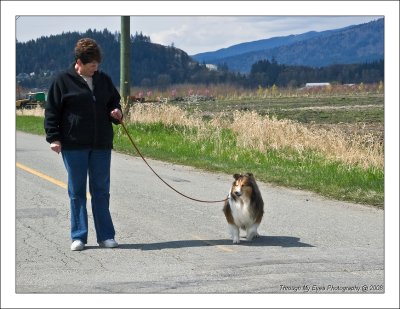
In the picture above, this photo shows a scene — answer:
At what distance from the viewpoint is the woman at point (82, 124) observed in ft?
30.8

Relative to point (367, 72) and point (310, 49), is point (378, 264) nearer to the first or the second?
point (367, 72)

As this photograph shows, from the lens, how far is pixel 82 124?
945 cm

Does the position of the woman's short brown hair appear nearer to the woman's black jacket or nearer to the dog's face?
the woman's black jacket

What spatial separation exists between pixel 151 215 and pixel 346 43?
76915 mm

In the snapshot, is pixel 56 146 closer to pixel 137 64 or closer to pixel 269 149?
pixel 269 149

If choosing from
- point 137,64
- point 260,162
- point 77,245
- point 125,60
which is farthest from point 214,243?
point 137,64

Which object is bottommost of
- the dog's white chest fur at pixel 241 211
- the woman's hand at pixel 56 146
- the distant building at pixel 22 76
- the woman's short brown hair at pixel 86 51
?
the dog's white chest fur at pixel 241 211

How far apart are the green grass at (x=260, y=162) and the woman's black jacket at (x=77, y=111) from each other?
489 centimetres

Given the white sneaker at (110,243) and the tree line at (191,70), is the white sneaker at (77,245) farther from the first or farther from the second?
the tree line at (191,70)

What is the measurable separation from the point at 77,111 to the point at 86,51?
625 mm

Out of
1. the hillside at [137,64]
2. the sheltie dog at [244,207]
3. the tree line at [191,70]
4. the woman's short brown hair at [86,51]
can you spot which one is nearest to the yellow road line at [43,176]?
the sheltie dog at [244,207]

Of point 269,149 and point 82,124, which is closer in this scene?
point 82,124

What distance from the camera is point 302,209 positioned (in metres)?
12.6

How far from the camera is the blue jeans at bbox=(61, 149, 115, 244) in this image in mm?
9609
